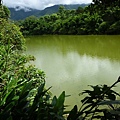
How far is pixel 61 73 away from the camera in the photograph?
7.02 meters

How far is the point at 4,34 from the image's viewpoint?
405cm

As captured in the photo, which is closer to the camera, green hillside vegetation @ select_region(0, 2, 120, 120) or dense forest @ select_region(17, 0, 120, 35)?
green hillside vegetation @ select_region(0, 2, 120, 120)

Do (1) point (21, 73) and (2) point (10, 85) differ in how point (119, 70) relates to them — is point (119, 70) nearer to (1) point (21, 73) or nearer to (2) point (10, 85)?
(1) point (21, 73)

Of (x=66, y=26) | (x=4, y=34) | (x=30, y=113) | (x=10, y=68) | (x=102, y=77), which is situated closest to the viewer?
(x=30, y=113)

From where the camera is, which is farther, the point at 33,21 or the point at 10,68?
the point at 33,21

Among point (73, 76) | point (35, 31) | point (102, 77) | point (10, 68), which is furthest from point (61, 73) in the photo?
point (35, 31)

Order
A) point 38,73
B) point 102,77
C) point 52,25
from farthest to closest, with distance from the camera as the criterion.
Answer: point 52,25
point 102,77
point 38,73

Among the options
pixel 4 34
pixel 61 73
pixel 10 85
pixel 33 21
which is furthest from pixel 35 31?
pixel 10 85

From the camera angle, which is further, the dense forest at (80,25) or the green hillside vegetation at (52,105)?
the dense forest at (80,25)

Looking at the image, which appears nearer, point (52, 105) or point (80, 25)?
point (52, 105)

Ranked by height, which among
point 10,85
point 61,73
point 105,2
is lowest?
point 61,73

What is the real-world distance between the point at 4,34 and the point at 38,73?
1257 millimetres

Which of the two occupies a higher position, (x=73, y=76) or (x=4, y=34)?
(x=4, y=34)

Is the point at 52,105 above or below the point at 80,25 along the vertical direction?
above
